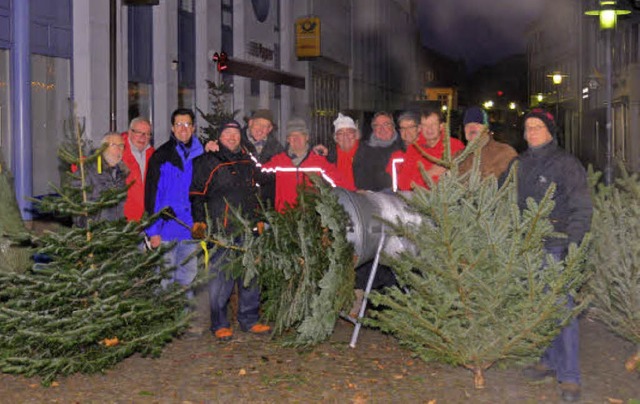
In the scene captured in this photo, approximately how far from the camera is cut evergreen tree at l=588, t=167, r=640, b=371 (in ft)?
23.8

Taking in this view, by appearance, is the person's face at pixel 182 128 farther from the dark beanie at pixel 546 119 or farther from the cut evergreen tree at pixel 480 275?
the dark beanie at pixel 546 119

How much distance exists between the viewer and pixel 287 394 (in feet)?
21.9

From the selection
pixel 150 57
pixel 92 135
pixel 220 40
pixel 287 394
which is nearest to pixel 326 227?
pixel 287 394

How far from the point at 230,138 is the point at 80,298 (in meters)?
2.30

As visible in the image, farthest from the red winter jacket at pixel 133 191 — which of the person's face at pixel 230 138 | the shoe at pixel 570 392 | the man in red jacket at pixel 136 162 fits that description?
the shoe at pixel 570 392

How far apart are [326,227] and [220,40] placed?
18497mm

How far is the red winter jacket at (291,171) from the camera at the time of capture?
8.75m

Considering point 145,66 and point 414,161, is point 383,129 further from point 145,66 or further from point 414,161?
point 145,66

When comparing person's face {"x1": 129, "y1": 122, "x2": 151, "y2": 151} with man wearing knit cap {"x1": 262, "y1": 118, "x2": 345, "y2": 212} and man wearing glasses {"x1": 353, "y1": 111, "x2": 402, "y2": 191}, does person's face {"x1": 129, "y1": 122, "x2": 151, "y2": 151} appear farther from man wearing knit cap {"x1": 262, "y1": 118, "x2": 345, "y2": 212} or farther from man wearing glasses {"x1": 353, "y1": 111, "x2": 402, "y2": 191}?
man wearing glasses {"x1": 353, "y1": 111, "x2": 402, "y2": 191}

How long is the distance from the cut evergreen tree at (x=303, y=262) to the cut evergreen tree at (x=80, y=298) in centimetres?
90

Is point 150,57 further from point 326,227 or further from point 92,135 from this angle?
point 326,227

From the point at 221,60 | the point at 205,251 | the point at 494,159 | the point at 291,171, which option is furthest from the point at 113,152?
the point at 221,60

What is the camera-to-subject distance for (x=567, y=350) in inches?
263

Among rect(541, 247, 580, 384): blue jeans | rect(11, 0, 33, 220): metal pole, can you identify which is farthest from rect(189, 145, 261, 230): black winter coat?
rect(11, 0, 33, 220): metal pole
